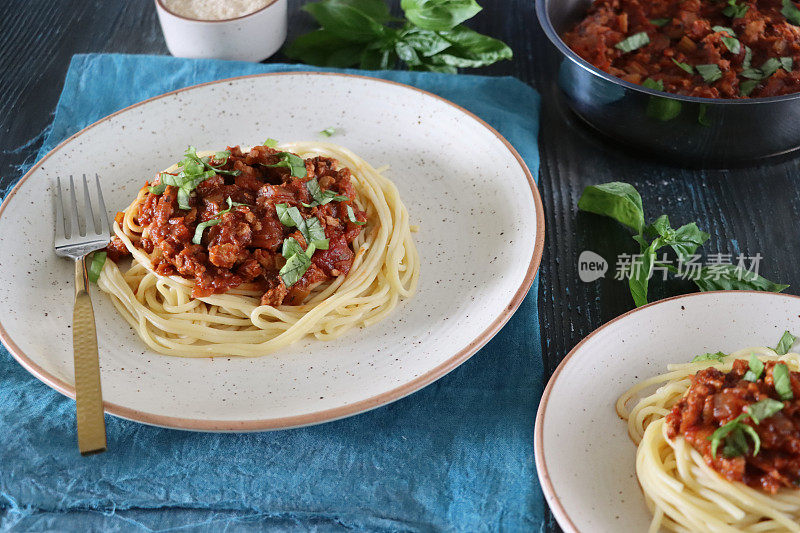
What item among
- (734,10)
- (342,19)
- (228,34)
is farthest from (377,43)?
(734,10)

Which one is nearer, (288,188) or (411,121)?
(288,188)

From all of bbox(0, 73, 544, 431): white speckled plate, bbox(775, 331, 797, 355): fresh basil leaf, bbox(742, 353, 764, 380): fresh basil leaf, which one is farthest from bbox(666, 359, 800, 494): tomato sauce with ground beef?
bbox(0, 73, 544, 431): white speckled plate

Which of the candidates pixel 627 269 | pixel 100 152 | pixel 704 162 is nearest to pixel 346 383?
pixel 627 269

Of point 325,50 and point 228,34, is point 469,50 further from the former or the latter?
point 228,34

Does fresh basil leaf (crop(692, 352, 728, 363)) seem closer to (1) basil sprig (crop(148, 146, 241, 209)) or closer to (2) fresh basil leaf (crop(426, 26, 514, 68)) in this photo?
(1) basil sprig (crop(148, 146, 241, 209))

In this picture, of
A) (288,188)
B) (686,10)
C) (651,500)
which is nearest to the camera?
(651,500)

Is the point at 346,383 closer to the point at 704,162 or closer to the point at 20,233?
the point at 20,233
